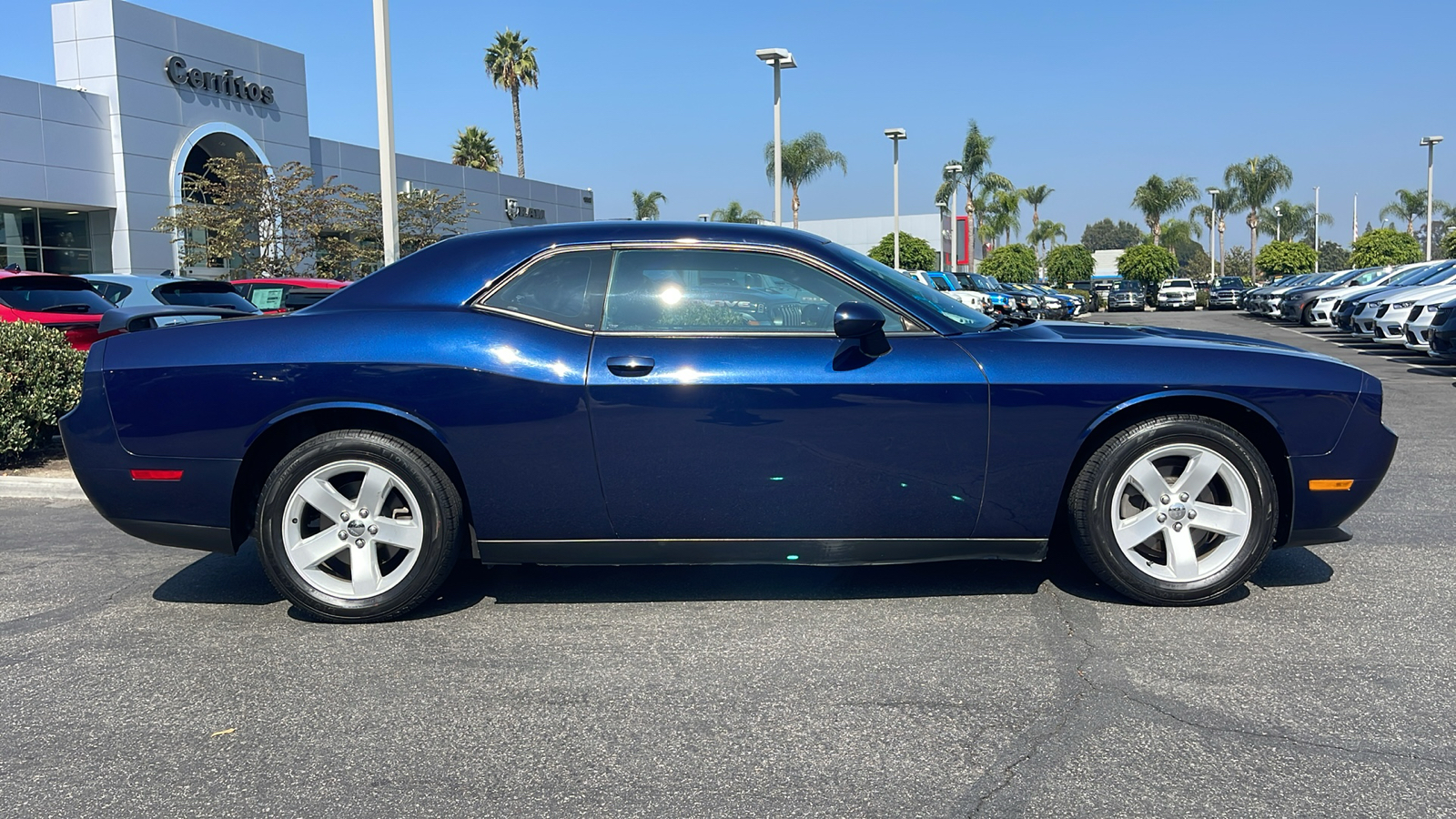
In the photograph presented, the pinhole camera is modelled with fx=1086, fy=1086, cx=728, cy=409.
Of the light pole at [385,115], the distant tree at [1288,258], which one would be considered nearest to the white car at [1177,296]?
the distant tree at [1288,258]

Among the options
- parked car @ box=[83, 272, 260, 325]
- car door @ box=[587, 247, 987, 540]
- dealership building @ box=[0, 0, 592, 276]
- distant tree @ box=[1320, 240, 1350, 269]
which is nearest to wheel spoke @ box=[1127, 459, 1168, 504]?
car door @ box=[587, 247, 987, 540]

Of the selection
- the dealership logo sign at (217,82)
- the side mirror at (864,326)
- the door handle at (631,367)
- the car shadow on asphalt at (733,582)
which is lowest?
the car shadow on asphalt at (733,582)

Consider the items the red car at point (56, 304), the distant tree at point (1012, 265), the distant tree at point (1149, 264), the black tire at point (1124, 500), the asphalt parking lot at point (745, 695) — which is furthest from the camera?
the distant tree at point (1149, 264)

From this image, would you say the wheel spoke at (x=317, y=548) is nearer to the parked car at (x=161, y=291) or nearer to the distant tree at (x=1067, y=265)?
the parked car at (x=161, y=291)

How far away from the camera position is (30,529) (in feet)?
19.7

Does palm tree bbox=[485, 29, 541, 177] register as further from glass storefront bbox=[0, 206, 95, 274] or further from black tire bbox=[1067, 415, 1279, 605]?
black tire bbox=[1067, 415, 1279, 605]

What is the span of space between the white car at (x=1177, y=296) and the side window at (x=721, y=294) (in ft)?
167

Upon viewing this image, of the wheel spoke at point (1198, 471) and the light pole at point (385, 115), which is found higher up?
the light pole at point (385, 115)

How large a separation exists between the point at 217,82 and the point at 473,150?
25.4 m

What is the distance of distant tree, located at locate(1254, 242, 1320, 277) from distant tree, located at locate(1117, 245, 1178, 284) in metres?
5.53

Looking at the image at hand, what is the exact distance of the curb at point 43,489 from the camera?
700 centimetres

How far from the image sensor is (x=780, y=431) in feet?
12.9

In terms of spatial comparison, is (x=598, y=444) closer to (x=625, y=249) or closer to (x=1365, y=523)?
(x=625, y=249)

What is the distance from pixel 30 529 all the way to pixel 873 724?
16.9 ft
